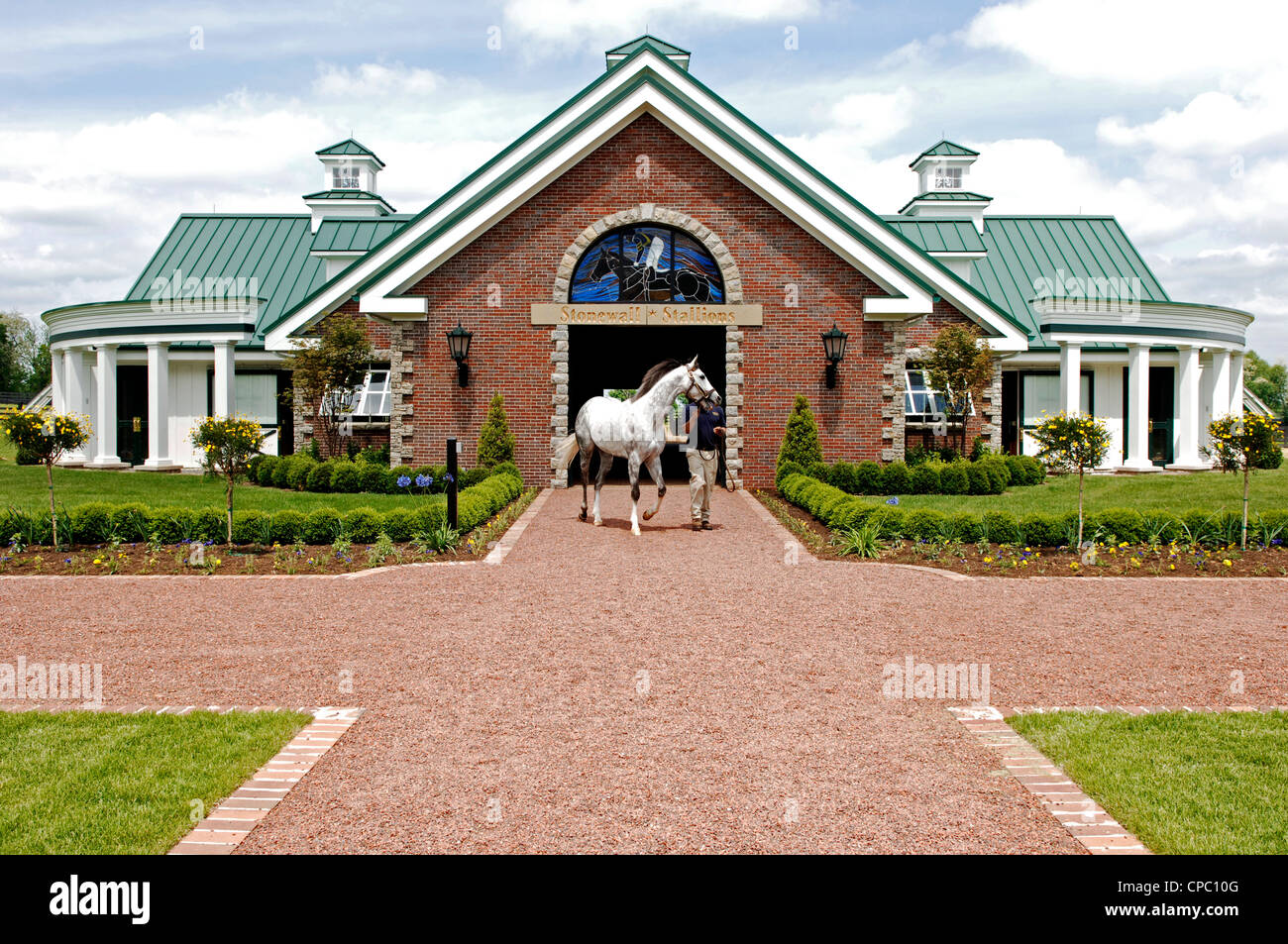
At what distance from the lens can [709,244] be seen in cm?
1958

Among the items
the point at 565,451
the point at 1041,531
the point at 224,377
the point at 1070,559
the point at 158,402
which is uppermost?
the point at 224,377

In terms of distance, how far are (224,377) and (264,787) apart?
77.7ft

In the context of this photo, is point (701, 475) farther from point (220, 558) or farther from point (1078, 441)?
point (220, 558)

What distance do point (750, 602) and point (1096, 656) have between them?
3102mm

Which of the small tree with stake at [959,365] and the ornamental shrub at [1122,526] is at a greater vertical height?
the small tree with stake at [959,365]

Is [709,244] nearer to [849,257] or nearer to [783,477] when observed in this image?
[849,257]

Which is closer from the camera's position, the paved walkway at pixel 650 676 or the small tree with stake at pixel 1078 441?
the paved walkway at pixel 650 676

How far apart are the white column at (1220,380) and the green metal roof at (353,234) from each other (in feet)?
79.5

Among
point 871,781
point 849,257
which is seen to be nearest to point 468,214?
point 849,257

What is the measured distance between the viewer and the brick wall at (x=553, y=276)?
19609 mm

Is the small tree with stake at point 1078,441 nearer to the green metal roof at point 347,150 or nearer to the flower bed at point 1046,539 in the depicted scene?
the flower bed at point 1046,539

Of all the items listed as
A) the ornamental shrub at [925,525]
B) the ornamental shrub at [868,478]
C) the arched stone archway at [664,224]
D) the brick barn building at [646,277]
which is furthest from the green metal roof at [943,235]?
the ornamental shrub at [925,525]

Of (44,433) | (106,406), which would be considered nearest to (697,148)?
(44,433)

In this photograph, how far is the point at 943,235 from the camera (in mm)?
28422
